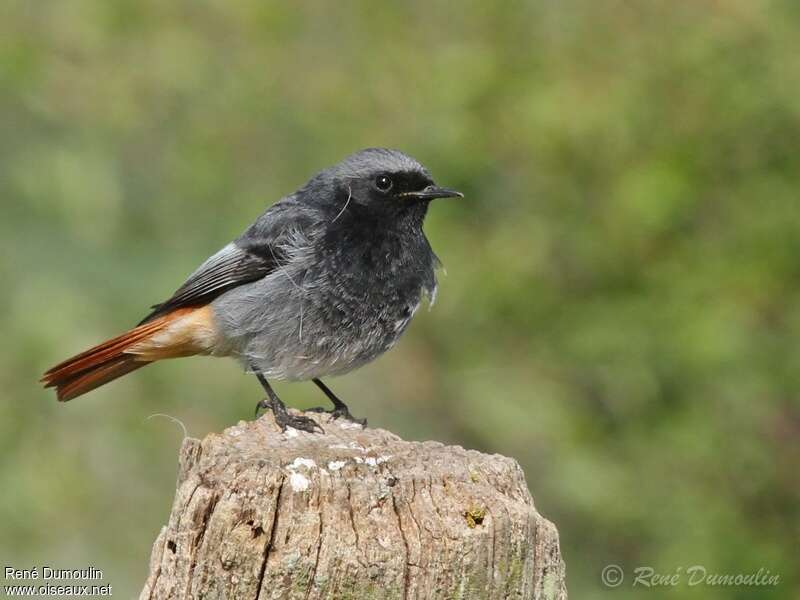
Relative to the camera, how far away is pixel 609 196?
664 centimetres

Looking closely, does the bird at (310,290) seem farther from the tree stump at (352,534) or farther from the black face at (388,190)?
the tree stump at (352,534)

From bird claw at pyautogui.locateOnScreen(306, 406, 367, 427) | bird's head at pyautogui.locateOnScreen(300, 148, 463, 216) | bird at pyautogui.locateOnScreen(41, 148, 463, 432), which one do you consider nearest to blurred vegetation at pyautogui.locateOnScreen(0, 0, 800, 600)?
bird at pyautogui.locateOnScreen(41, 148, 463, 432)

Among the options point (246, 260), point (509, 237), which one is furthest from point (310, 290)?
point (509, 237)

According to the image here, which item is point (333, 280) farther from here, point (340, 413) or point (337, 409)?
point (337, 409)

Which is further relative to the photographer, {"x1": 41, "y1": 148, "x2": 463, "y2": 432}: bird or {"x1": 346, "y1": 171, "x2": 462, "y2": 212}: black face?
{"x1": 346, "y1": 171, "x2": 462, "y2": 212}: black face

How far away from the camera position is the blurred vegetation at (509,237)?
19.1 ft

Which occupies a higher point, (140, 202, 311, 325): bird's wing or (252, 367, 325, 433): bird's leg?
(140, 202, 311, 325): bird's wing

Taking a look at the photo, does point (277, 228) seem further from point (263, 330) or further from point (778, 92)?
point (778, 92)

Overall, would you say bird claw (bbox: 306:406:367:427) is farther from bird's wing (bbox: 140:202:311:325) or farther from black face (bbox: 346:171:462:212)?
black face (bbox: 346:171:462:212)

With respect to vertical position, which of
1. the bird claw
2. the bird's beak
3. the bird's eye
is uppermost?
the bird's eye

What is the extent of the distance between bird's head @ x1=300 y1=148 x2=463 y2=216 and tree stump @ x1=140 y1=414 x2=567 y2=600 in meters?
1.97

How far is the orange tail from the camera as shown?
4871 mm

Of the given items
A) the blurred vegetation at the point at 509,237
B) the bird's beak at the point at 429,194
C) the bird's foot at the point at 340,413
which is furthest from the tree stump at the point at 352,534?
the blurred vegetation at the point at 509,237

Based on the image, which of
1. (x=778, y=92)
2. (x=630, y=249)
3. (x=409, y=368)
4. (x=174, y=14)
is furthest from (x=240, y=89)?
(x=778, y=92)
